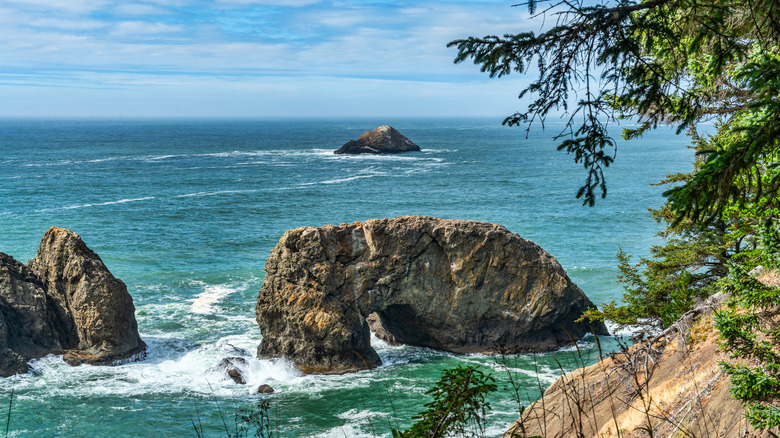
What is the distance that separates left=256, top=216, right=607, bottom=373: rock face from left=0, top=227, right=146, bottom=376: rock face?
21.1 feet

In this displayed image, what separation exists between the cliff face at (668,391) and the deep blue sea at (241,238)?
299cm

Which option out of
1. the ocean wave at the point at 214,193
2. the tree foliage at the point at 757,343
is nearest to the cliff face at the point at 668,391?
the tree foliage at the point at 757,343

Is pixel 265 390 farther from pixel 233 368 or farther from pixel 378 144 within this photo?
pixel 378 144

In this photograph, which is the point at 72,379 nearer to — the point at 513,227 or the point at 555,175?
the point at 513,227

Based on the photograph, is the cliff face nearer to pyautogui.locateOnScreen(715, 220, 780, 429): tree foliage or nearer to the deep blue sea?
pyautogui.locateOnScreen(715, 220, 780, 429): tree foliage

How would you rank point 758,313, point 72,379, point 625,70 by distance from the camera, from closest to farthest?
point 625,70 → point 758,313 → point 72,379

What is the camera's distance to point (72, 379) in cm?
A: 2567

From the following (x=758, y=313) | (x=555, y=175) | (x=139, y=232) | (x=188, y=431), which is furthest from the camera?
(x=555, y=175)

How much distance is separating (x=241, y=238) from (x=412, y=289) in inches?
1091

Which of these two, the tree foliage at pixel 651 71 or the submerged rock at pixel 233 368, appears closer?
the tree foliage at pixel 651 71

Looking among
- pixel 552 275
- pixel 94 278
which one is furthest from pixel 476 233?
pixel 94 278

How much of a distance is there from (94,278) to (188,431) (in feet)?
33.9

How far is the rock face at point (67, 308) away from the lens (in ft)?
89.2

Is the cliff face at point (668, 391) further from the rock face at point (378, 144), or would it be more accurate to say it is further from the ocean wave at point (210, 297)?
the rock face at point (378, 144)
